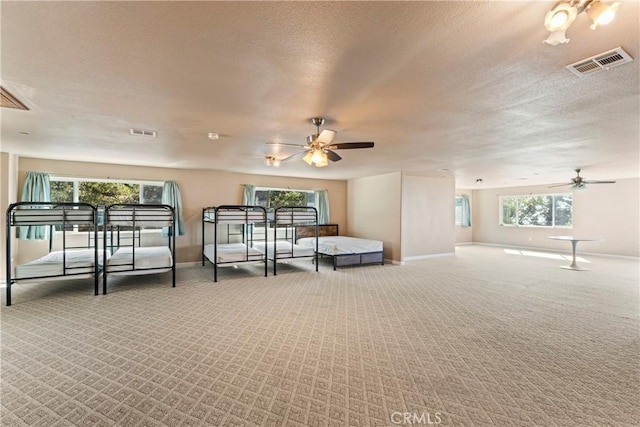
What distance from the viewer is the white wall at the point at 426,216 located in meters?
8.31

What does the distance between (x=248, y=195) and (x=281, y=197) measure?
1.17 metres

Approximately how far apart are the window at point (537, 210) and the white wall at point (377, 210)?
6.31 meters

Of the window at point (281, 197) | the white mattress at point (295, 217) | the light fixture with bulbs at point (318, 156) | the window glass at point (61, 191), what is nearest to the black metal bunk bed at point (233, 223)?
the white mattress at point (295, 217)

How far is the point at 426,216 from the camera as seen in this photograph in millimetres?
8727

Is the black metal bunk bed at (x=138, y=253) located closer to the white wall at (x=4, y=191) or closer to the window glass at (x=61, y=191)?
the white wall at (x=4, y=191)

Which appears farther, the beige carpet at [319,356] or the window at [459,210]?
the window at [459,210]

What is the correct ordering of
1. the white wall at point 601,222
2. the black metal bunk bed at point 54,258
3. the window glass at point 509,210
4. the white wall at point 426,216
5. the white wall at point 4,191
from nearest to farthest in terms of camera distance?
the black metal bunk bed at point 54,258 → the white wall at point 4,191 → the white wall at point 426,216 → the white wall at point 601,222 → the window glass at point 509,210

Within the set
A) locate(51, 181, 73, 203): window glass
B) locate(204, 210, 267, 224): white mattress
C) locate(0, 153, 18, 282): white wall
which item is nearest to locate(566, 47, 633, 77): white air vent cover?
locate(204, 210, 267, 224): white mattress

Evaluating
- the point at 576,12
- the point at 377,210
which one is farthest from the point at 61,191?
the point at 576,12

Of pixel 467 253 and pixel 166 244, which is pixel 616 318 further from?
pixel 166 244

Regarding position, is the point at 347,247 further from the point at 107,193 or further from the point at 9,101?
the point at 9,101

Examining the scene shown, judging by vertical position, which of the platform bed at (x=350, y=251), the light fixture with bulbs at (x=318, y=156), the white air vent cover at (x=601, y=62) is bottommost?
the platform bed at (x=350, y=251)

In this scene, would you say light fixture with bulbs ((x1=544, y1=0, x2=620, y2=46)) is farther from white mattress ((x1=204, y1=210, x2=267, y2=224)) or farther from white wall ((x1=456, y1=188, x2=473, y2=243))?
white wall ((x1=456, y1=188, x2=473, y2=243))

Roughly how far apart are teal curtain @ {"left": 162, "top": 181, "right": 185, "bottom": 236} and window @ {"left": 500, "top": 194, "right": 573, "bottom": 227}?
11.5 m
